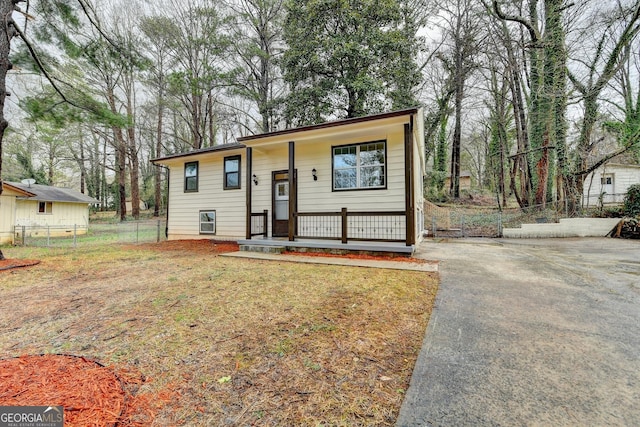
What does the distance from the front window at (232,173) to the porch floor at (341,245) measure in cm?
287

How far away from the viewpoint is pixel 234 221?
384 inches

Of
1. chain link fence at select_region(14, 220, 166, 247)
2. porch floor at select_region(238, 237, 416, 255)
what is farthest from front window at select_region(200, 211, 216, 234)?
porch floor at select_region(238, 237, 416, 255)

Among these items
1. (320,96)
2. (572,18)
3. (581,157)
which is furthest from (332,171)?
(581,157)

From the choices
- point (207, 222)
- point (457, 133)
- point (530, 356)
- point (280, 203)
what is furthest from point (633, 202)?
point (207, 222)

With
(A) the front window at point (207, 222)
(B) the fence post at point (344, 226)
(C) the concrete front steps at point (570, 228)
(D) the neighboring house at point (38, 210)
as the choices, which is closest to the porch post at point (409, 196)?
(B) the fence post at point (344, 226)

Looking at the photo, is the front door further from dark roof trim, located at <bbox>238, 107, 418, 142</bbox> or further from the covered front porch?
dark roof trim, located at <bbox>238, 107, 418, 142</bbox>

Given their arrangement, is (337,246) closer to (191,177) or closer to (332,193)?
(332,193)

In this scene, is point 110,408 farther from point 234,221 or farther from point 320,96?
point 320,96

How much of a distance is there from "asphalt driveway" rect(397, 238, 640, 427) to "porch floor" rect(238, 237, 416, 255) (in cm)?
209

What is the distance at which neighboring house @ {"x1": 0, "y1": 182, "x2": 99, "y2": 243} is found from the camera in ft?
38.1

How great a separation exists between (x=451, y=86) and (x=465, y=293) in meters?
16.2

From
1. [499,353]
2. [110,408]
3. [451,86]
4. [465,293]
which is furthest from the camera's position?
[451,86]

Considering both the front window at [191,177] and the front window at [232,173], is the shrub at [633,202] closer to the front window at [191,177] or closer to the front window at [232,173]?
the front window at [232,173]

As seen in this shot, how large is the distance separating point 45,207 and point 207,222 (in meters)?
11.6
